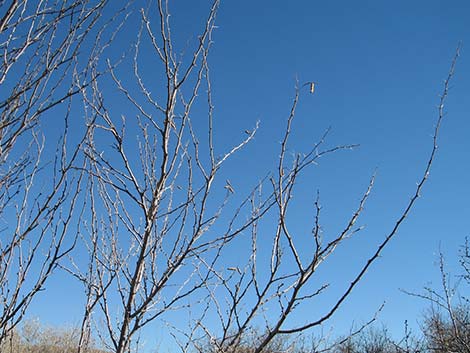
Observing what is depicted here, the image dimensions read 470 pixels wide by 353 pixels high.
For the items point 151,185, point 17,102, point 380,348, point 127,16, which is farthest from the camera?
point 380,348

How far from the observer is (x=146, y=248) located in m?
1.85

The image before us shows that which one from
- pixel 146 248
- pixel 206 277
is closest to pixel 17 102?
pixel 146 248

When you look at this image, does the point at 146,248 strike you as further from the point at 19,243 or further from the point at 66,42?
the point at 66,42

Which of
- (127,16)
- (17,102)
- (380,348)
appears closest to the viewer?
(17,102)

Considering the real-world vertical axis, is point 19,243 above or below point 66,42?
below

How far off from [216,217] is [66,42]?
995mm

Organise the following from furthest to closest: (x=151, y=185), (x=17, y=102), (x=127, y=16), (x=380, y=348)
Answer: (x=380, y=348) < (x=127, y=16) < (x=151, y=185) < (x=17, y=102)

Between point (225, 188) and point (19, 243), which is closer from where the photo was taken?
point (19, 243)

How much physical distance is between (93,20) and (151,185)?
0.75 metres

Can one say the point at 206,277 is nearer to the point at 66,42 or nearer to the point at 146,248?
the point at 146,248

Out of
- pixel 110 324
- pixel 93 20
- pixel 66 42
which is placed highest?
pixel 93 20

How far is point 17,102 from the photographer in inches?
72.8

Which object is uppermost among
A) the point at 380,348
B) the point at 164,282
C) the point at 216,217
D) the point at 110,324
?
the point at 380,348

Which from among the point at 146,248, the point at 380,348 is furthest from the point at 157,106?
the point at 380,348
